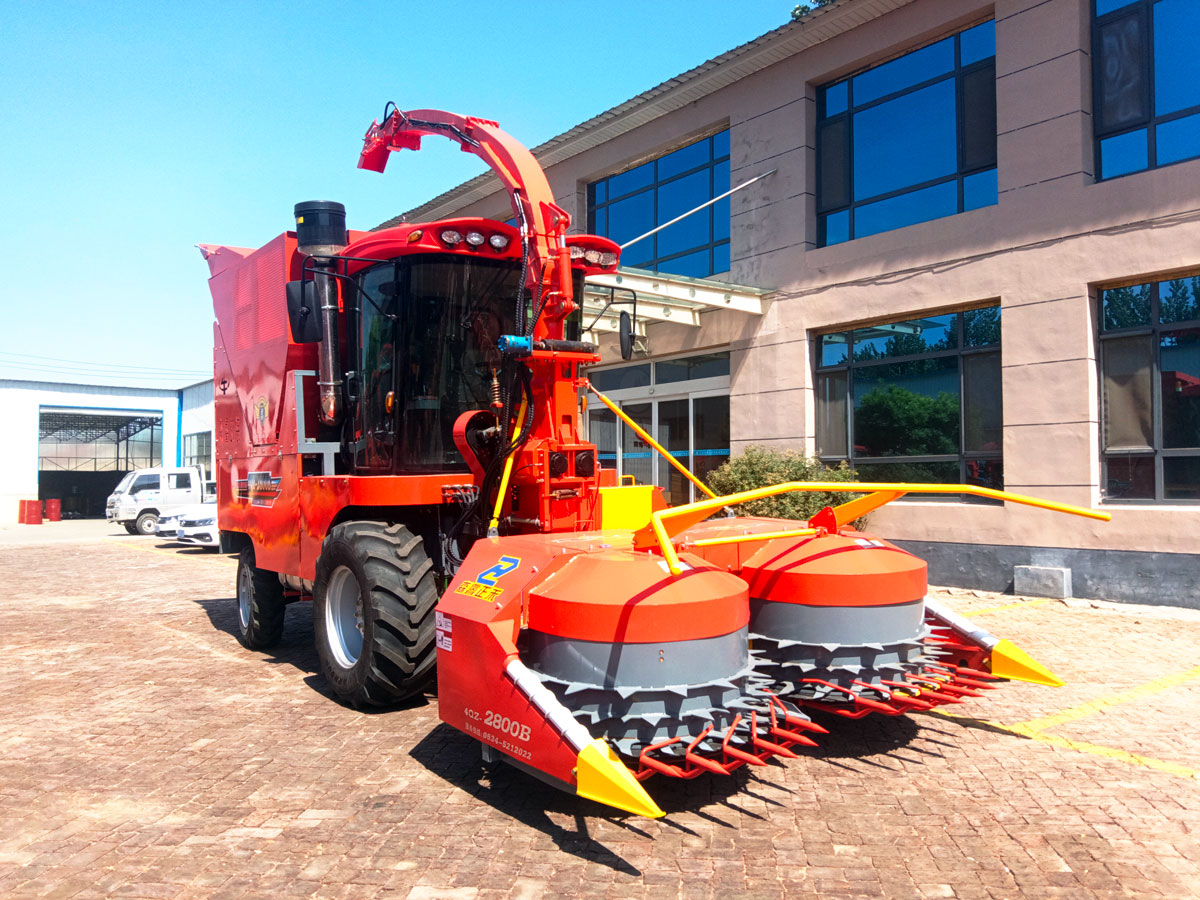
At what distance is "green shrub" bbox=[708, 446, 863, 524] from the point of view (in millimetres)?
10625

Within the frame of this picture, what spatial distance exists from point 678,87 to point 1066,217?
21.6ft

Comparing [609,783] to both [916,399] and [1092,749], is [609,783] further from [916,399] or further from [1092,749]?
[916,399]

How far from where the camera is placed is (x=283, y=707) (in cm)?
569

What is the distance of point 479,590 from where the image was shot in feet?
13.8

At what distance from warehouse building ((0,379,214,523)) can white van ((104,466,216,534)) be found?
31.1 ft

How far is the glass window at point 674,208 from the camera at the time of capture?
14.1 meters

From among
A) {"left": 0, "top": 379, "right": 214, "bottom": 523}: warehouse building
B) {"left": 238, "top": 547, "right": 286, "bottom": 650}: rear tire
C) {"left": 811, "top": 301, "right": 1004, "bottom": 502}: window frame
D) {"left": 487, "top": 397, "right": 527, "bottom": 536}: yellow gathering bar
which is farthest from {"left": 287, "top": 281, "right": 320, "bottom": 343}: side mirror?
{"left": 0, "top": 379, "right": 214, "bottom": 523}: warehouse building

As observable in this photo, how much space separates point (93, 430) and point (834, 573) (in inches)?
2120

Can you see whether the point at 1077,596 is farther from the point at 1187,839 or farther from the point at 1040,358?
the point at 1187,839

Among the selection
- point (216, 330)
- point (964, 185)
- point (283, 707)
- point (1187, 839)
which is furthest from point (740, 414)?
point (1187, 839)

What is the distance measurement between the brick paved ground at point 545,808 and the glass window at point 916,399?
457cm

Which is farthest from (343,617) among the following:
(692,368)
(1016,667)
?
(692,368)

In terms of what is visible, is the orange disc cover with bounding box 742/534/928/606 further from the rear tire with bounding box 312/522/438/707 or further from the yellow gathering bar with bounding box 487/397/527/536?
the rear tire with bounding box 312/522/438/707

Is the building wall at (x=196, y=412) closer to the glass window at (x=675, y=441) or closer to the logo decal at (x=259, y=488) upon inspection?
the glass window at (x=675, y=441)
